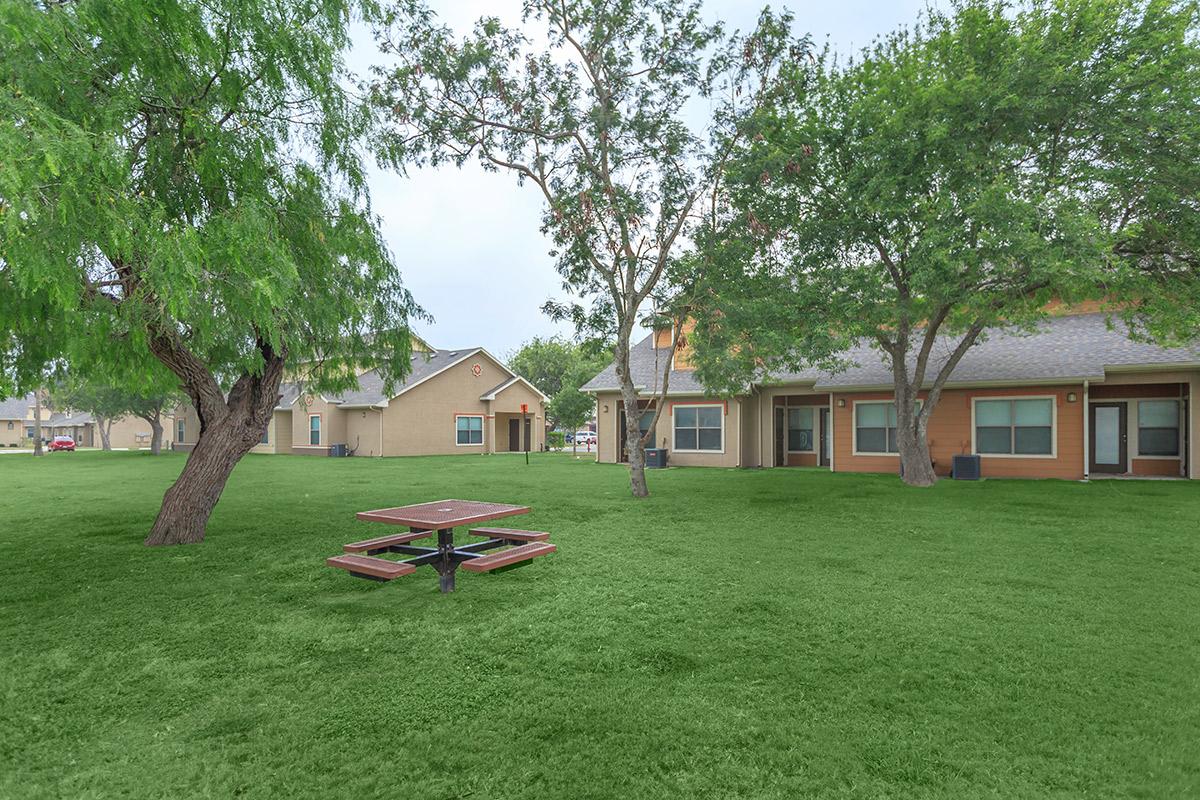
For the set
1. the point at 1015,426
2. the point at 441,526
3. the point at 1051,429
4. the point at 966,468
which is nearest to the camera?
the point at 441,526

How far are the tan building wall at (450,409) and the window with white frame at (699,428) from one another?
45.8 ft

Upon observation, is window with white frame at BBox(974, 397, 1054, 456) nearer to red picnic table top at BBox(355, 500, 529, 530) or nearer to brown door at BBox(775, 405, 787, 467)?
brown door at BBox(775, 405, 787, 467)

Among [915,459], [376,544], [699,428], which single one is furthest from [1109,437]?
[376,544]

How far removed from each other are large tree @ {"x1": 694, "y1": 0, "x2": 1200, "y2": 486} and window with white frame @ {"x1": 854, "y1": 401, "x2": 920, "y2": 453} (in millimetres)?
3717

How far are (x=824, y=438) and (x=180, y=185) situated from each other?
19.0m

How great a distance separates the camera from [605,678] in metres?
4.11

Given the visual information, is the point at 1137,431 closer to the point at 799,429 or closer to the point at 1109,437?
the point at 1109,437

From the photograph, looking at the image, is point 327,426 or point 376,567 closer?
point 376,567

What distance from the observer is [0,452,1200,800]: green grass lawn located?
3.03 metres

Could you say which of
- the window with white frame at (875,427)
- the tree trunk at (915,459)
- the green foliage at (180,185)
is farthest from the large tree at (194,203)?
the window with white frame at (875,427)

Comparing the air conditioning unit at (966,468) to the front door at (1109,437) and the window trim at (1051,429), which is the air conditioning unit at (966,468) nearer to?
the window trim at (1051,429)

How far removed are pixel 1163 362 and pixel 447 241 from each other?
2146cm

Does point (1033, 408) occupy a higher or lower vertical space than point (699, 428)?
higher

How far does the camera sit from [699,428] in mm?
22109
